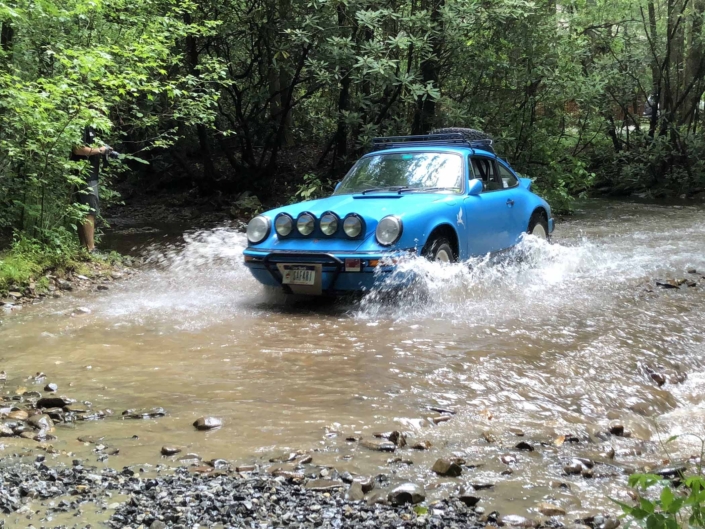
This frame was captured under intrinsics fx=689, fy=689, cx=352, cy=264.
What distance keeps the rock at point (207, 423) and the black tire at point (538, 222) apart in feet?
19.1

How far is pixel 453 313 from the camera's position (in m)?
6.46

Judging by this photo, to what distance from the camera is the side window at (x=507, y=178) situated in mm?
8531

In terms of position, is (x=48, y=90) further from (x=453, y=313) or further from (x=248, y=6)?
(x=248, y=6)

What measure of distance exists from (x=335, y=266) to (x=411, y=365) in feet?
5.40

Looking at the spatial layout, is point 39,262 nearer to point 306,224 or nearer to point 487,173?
point 306,224

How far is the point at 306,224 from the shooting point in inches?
262

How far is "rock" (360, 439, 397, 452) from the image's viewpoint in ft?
11.6

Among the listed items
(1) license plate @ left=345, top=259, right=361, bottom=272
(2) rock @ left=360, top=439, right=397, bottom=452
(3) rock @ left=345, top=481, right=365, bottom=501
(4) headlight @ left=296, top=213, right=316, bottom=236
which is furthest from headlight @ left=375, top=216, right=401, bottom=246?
(3) rock @ left=345, top=481, right=365, bottom=501

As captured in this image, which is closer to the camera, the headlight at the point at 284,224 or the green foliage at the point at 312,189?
the headlight at the point at 284,224

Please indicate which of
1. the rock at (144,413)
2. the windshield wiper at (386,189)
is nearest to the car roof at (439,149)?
the windshield wiper at (386,189)

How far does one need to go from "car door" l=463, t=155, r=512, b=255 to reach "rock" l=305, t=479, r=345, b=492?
454cm

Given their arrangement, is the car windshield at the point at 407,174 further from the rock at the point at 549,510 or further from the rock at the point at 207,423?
the rock at the point at 549,510

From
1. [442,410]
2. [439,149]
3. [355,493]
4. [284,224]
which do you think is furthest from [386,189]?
[355,493]

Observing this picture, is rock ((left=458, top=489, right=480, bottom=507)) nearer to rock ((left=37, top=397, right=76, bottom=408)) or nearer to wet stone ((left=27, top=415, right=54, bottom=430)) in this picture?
wet stone ((left=27, top=415, right=54, bottom=430))
